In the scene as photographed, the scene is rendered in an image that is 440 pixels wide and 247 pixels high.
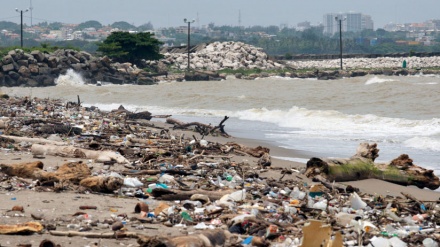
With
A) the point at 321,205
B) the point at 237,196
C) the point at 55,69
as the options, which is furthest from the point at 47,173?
the point at 55,69

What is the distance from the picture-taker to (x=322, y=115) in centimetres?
2162

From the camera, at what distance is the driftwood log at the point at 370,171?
353 inches

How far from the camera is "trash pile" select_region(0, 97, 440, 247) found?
5.48m

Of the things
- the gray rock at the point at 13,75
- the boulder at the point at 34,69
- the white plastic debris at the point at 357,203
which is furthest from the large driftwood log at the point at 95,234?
the boulder at the point at 34,69

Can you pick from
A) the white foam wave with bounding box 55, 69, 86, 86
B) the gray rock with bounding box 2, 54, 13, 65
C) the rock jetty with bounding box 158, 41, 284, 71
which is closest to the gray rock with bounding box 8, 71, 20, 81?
the gray rock with bounding box 2, 54, 13, 65

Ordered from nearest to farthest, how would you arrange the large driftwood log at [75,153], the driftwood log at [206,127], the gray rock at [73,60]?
Result: the large driftwood log at [75,153] → the driftwood log at [206,127] → the gray rock at [73,60]

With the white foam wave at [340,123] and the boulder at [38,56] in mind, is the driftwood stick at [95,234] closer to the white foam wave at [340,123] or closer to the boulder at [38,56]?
the white foam wave at [340,123]

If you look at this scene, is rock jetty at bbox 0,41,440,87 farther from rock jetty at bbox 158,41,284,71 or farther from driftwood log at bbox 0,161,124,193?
driftwood log at bbox 0,161,124,193

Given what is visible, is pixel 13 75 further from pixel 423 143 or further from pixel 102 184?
pixel 102 184

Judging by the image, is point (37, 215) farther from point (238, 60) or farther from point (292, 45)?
point (292, 45)

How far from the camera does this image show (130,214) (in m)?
6.26

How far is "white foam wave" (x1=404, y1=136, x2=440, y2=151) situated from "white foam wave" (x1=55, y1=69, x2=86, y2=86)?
30.6 metres

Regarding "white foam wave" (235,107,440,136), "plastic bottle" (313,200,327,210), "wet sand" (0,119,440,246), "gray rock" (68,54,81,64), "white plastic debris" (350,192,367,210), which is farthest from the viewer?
"gray rock" (68,54,81,64)

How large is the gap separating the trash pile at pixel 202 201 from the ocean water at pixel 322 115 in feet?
10.1
